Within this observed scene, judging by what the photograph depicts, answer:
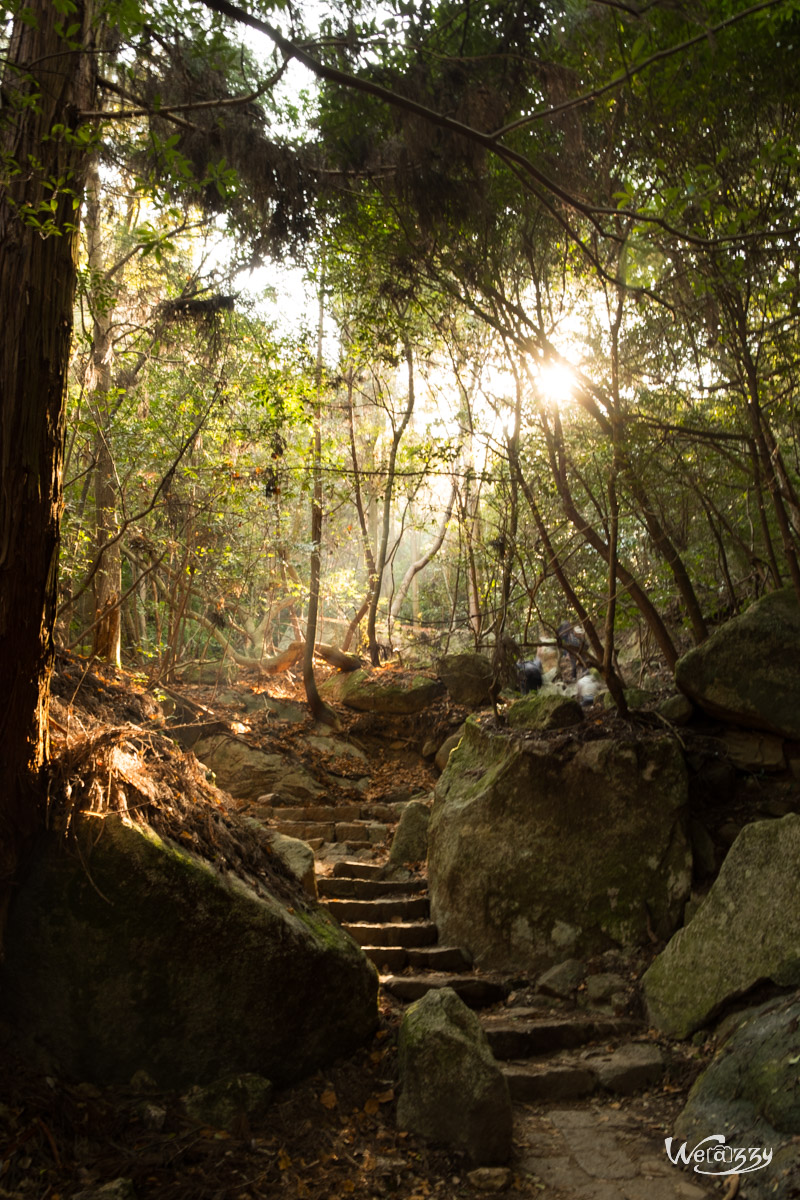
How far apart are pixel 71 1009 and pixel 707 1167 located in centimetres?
272

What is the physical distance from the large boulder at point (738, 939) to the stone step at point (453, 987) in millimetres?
976

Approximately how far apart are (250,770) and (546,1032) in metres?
5.49

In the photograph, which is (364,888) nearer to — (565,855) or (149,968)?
(565,855)

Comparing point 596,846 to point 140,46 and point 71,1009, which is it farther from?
point 140,46

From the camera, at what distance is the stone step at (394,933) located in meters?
5.55

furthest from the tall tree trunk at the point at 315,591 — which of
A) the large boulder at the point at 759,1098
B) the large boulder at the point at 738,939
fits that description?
the large boulder at the point at 759,1098

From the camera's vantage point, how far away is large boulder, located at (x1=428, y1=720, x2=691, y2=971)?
5.29m

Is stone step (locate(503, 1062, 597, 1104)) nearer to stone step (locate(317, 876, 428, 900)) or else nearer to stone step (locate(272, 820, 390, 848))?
stone step (locate(317, 876, 428, 900))

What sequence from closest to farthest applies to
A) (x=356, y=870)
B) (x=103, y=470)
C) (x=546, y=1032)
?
(x=546, y=1032) < (x=356, y=870) < (x=103, y=470)

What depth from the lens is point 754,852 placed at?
14.6 feet

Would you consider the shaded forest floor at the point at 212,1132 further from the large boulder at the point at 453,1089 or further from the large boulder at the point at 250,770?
the large boulder at the point at 250,770

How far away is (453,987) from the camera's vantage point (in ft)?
16.2

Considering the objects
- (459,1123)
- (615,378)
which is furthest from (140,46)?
(459,1123)

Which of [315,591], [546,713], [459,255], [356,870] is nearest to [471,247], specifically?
[459,255]
